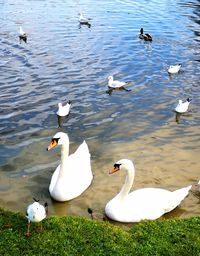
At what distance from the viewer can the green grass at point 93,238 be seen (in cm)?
886

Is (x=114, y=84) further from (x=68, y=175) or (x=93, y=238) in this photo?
(x=93, y=238)

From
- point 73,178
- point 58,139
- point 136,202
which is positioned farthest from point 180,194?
point 58,139

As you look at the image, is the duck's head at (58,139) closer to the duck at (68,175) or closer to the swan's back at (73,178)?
the duck at (68,175)

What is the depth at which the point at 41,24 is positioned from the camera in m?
29.8

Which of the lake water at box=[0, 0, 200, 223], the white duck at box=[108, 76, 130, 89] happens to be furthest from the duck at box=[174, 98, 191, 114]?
the white duck at box=[108, 76, 130, 89]

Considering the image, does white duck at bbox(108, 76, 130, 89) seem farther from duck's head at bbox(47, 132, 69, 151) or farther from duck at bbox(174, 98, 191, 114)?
duck's head at bbox(47, 132, 69, 151)

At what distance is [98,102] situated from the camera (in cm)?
1838

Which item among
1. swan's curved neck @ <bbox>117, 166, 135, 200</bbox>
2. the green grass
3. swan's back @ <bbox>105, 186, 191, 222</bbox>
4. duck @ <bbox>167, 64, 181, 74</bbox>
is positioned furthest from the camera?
duck @ <bbox>167, 64, 181, 74</bbox>

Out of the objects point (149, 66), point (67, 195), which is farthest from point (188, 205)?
point (149, 66)

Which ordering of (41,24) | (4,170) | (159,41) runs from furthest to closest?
(41,24), (159,41), (4,170)

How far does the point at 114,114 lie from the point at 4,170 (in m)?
5.70

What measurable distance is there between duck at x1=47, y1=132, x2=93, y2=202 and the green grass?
69.9 inches

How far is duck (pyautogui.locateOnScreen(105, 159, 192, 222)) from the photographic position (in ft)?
36.0

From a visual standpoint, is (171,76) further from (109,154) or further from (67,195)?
(67,195)
